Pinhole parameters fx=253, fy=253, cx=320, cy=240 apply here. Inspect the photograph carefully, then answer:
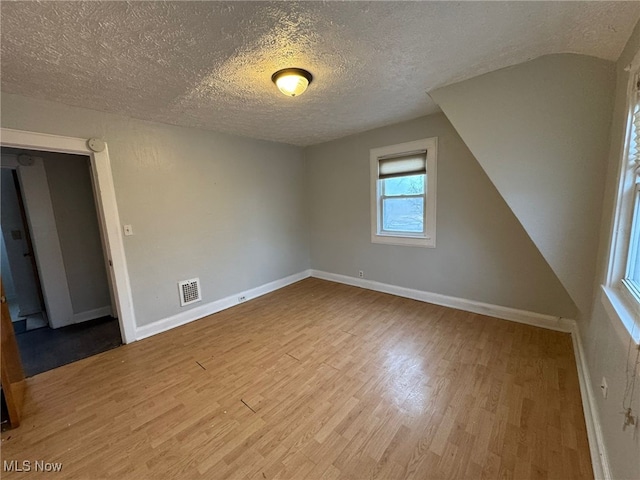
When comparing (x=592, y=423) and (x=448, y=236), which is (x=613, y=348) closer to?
(x=592, y=423)

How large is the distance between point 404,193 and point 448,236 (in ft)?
2.78

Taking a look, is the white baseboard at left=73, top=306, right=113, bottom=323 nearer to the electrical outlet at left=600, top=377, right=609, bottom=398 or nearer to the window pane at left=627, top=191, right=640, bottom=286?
the electrical outlet at left=600, top=377, right=609, bottom=398

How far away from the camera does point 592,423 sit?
1.51m

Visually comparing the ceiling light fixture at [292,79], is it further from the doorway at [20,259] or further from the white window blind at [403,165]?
the doorway at [20,259]

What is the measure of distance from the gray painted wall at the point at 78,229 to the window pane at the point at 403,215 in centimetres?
420

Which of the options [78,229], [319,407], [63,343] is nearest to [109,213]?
[78,229]

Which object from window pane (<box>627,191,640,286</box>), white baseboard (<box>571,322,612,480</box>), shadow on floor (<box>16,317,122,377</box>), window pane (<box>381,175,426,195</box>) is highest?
window pane (<box>381,175,426,195</box>)

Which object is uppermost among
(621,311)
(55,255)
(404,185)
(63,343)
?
(404,185)

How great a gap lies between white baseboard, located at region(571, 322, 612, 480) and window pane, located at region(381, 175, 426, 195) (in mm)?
2283

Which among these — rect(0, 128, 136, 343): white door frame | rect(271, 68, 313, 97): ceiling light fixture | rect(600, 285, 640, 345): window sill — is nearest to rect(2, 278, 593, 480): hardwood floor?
rect(0, 128, 136, 343): white door frame

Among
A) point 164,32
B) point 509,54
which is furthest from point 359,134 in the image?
point 164,32

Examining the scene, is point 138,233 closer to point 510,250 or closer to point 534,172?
point 534,172

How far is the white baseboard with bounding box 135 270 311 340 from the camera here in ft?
9.53

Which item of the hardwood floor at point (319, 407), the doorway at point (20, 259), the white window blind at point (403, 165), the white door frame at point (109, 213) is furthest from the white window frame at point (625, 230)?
the doorway at point (20, 259)
